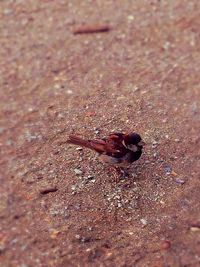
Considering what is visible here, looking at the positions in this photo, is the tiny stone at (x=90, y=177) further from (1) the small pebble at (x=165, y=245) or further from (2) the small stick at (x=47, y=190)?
(1) the small pebble at (x=165, y=245)

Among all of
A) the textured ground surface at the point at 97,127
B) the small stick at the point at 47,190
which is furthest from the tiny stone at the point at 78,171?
the small stick at the point at 47,190

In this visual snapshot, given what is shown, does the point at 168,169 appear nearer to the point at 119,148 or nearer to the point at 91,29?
the point at 119,148

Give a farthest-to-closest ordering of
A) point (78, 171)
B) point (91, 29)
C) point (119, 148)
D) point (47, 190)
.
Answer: point (91, 29), point (78, 171), point (47, 190), point (119, 148)

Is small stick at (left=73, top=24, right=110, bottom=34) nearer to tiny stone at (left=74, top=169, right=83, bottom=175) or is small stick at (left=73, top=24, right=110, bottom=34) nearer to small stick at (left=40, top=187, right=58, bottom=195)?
tiny stone at (left=74, top=169, right=83, bottom=175)

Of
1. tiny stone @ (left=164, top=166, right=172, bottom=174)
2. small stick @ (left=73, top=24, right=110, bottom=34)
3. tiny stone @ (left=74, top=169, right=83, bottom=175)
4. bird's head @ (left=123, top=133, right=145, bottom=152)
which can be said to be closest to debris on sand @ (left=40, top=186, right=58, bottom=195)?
tiny stone @ (left=74, top=169, right=83, bottom=175)

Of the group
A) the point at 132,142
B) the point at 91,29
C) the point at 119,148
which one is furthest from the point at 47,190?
the point at 91,29

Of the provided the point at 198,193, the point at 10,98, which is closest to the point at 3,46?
the point at 10,98

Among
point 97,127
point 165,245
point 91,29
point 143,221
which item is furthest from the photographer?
point 91,29
